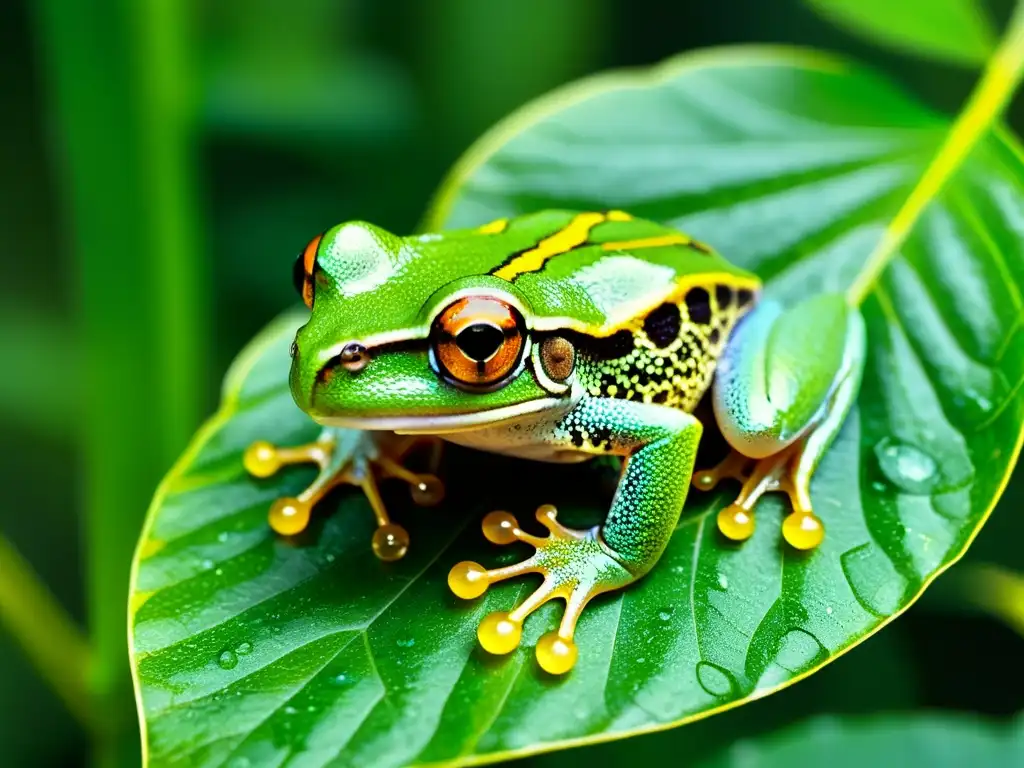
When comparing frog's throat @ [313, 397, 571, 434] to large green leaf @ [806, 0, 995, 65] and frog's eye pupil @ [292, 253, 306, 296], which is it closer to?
frog's eye pupil @ [292, 253, 306, 296]

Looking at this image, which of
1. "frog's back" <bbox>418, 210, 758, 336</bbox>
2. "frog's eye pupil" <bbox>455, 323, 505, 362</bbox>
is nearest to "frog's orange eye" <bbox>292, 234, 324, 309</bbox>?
"frog's back" <bbox>418, 210, 758, 336</bbox>

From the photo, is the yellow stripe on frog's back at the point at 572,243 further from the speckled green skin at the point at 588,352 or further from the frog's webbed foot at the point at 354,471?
the frog's webbed foot at the point at 354,471

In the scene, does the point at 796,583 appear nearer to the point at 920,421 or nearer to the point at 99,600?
the point at 920,421

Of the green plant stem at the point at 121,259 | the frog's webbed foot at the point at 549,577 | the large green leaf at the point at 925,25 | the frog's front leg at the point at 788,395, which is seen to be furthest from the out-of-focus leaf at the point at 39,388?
the large green leaf at the point at 925,25

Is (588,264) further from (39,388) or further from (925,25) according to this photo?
(39,388)

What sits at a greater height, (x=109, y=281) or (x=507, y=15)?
(x=507, y=15)

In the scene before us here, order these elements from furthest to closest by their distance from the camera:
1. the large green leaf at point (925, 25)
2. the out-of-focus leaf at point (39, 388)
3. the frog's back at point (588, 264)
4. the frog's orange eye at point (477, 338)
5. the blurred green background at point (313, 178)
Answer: the out-of-focus leaf at point (39, 388)
the blurred green background at point (313, 178)
the large green leaf at point (925, 25)
the frog's back at point (588, 264)
the frog's orange eye at point (477, 338)

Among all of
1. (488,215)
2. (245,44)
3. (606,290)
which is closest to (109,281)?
(488,215)
